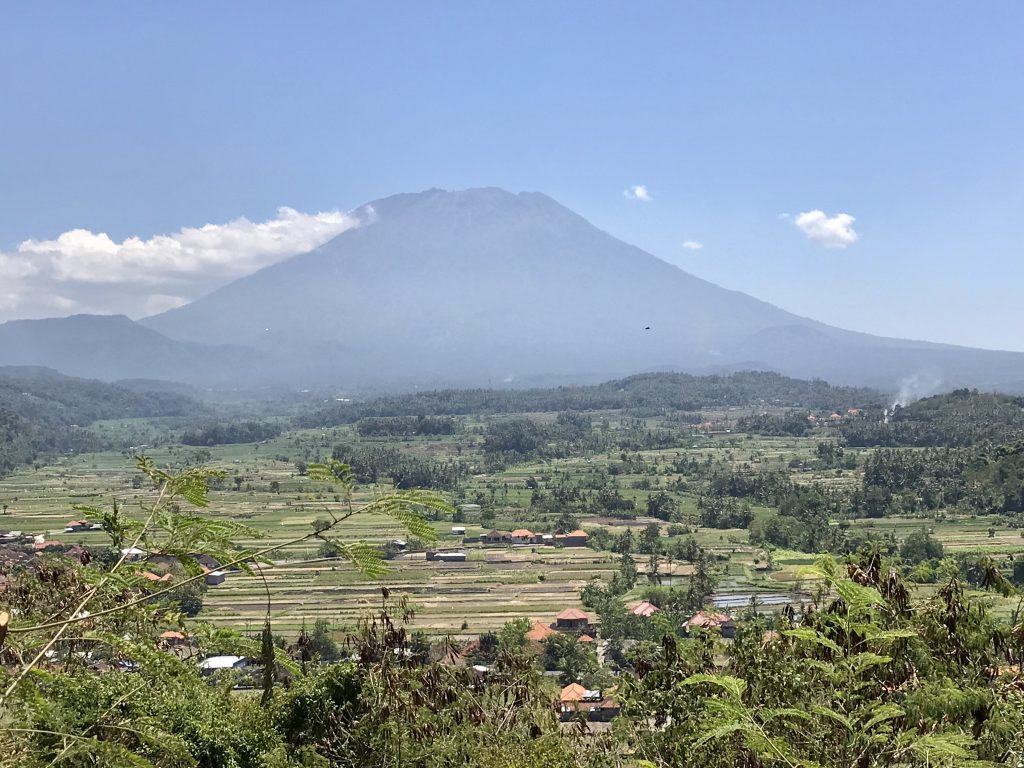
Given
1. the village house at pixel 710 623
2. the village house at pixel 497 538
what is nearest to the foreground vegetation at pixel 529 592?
the village house at pixel 710 623

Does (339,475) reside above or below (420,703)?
above

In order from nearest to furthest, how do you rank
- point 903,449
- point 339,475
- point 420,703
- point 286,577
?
point 339,475, point 420,703, point 286,577, point 903,449

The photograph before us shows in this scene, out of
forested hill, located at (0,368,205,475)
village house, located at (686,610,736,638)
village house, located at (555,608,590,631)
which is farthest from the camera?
forested hill, located at (0,368,205,475)

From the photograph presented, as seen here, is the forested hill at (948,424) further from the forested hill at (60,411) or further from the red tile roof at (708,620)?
the forested hill at (60,411)

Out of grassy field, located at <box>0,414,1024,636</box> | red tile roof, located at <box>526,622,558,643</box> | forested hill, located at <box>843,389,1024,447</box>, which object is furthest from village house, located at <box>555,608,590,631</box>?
forested hill, located at <box>843,389,1024,447</box>

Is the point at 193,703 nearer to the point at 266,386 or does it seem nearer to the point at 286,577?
the point at 286,577

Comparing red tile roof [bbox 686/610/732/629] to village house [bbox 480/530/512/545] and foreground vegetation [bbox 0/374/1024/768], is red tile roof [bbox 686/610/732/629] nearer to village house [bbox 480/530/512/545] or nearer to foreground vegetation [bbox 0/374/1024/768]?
foreground vegetation [bbox 0/374/1024/768]

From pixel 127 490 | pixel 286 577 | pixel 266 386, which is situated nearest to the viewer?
pixel 286 577

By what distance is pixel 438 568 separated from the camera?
30.0 meters

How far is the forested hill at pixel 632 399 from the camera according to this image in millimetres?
89500

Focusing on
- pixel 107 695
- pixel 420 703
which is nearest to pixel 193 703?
pixel 107 695

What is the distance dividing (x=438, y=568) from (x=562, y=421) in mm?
45616

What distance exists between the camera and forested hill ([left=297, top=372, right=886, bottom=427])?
8950 cm

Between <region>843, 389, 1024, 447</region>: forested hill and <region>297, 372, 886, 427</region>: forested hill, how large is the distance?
1809 cm
